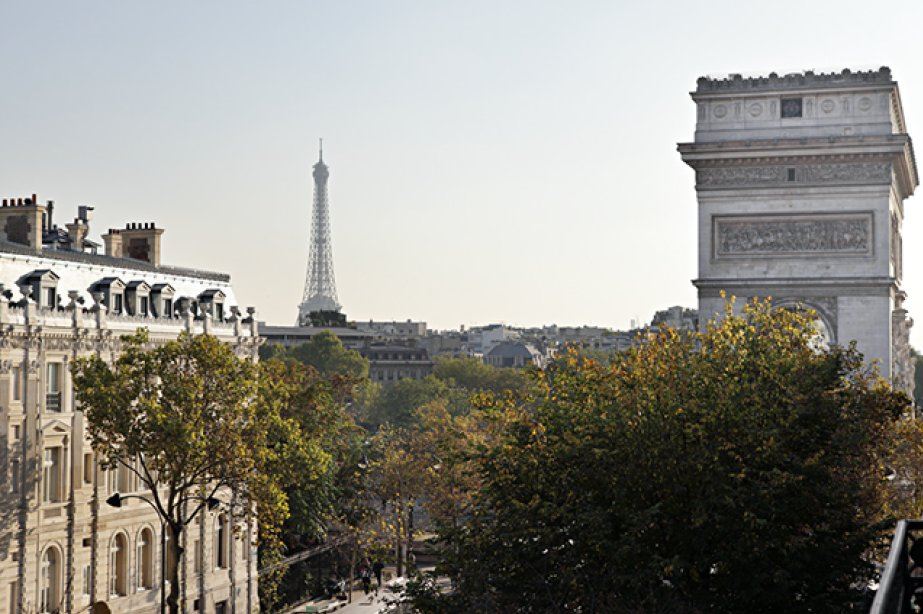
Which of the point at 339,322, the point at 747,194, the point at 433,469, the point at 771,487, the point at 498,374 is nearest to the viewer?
the point at 771,487

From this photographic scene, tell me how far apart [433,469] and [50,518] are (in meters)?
13.5

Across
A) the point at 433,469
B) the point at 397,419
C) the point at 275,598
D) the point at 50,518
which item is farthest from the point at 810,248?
the point at 397,419

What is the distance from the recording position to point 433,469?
47562 mm

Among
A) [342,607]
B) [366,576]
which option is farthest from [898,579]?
[366,576]

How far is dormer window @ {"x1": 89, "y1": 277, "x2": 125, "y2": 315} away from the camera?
4284 centimetres

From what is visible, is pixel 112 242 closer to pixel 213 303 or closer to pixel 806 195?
pixel 213 303

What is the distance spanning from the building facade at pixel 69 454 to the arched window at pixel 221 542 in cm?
4

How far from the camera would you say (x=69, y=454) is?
39656mm

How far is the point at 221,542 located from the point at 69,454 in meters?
10.5

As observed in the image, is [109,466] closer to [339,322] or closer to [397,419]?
[397,419]

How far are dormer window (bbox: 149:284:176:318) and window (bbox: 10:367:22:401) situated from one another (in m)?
8.80

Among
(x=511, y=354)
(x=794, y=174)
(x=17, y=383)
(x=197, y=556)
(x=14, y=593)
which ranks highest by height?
(x=794, y=174)

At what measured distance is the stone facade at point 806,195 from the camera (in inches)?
1937

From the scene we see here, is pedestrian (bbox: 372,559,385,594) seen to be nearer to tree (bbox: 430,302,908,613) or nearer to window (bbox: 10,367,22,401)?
window (bbox: 10,367,22,401)
